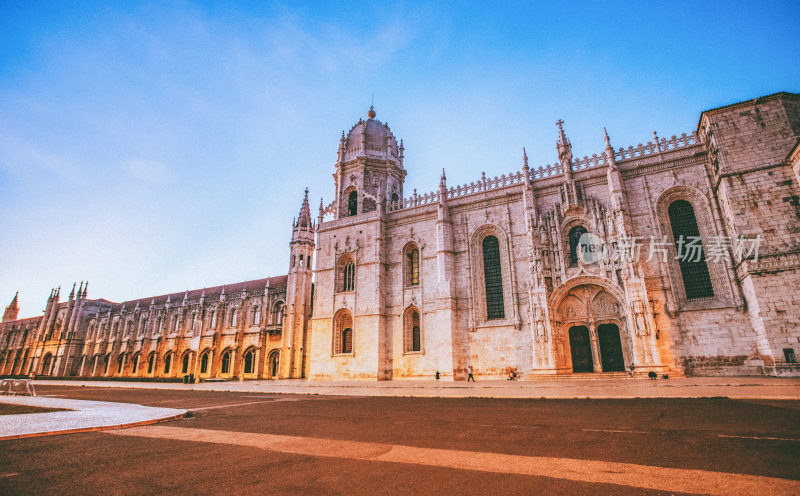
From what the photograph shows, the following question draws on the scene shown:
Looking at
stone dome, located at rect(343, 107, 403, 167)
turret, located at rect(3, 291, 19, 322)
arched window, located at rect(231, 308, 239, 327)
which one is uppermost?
stone dome, located at rect(343, 107, 403, 167)

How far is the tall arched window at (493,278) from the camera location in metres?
24.0

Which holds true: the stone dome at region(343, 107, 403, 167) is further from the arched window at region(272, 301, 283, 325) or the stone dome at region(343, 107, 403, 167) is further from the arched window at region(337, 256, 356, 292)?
the arched window at region(272, 301, 283, 325)

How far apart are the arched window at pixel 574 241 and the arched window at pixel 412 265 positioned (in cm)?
1027

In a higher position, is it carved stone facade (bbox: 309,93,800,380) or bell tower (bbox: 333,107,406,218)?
bell tower (bbox: 333,107,406,218)

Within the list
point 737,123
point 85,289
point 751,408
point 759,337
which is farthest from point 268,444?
point 85,289

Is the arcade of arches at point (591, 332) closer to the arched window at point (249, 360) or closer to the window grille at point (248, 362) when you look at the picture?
the arched window at point (249, 360)

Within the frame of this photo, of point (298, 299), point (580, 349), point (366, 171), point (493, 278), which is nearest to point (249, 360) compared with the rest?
point (298, 299)

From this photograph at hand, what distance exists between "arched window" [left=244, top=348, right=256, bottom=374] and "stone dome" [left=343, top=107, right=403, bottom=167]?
22812 millimetres

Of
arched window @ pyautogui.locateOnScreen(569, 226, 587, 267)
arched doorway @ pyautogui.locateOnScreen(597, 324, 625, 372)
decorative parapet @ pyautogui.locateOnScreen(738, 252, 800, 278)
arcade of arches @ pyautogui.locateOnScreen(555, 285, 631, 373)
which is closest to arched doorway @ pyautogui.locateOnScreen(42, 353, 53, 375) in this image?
arcade of arches @ pyautogui.locateOnScreen(555, 285, 631, 373)

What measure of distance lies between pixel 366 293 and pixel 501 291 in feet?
31.3

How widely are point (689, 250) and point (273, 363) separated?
3540 centimetres

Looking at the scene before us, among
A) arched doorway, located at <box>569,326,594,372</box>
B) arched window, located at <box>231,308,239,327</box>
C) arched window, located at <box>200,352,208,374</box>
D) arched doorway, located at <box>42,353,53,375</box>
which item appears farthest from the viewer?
arched doorway, located at <box>42,353,53,375</box>

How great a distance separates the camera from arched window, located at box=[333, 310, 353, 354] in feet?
90.9

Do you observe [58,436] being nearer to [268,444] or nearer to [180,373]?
[268,444]
